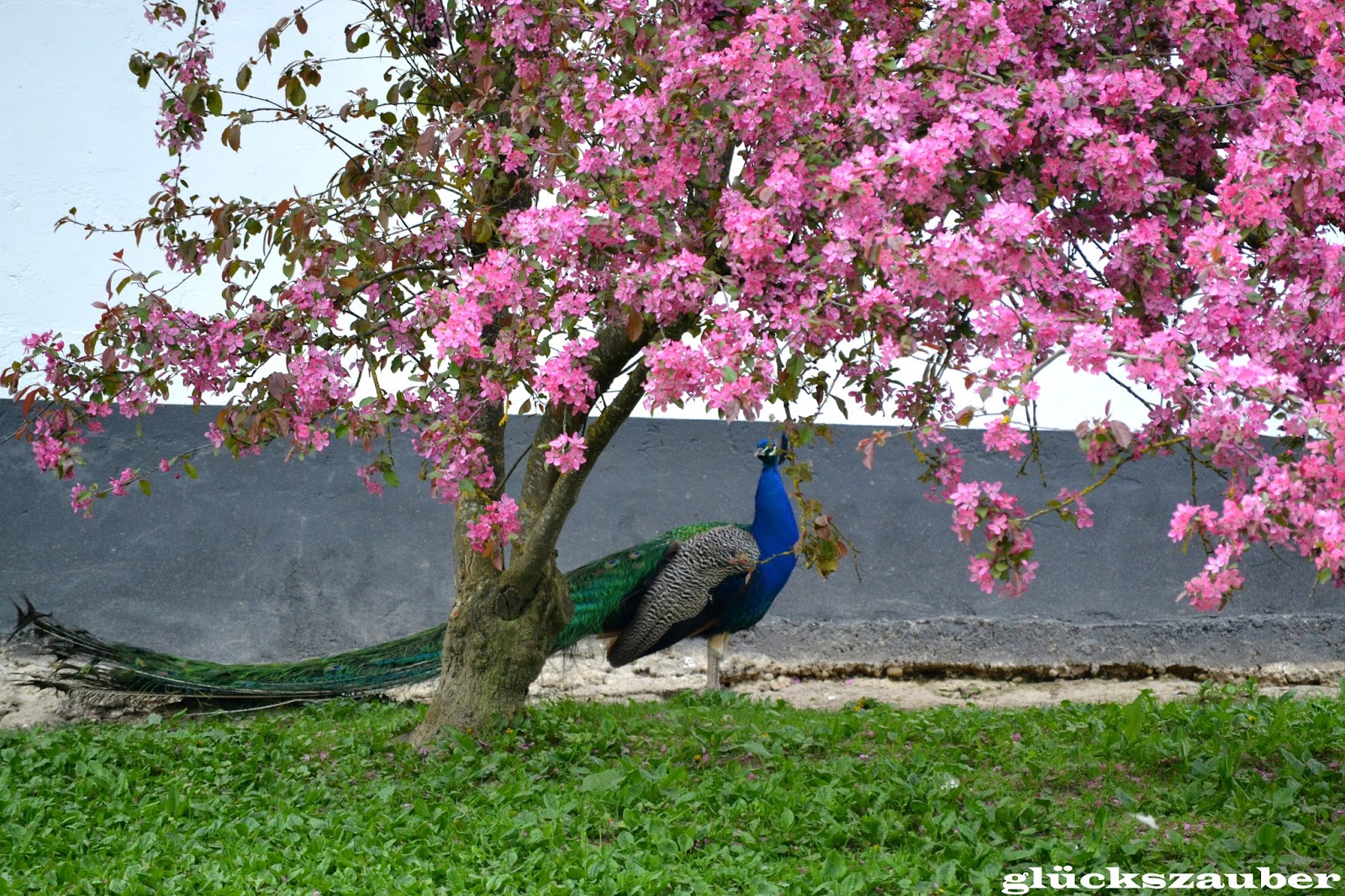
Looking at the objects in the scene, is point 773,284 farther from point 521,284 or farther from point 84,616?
point 84,616

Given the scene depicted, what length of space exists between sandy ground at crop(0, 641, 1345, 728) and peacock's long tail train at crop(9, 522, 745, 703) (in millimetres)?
228

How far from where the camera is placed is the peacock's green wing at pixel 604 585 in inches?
217

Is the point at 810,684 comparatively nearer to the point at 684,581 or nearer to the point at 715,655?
the point at 715,655

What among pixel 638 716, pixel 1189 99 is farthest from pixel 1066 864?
pixel 638 716

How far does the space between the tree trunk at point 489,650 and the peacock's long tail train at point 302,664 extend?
0.88 m

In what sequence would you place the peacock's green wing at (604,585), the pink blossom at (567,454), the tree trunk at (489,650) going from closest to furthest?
1. the pink blossom at (567,454)
2. the tree trunk at (489,650)
3. the peacock's green wing at (604,585)

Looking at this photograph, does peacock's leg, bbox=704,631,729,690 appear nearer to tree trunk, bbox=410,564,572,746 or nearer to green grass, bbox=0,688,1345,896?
green grass, bbox=0,688,1345,896

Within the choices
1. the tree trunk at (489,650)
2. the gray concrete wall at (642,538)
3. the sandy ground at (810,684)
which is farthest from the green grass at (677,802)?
the gray concrete wall at (642,538)

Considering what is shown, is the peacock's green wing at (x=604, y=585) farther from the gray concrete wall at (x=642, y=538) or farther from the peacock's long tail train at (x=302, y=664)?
the gray concrete wall at (x=642, y=538)

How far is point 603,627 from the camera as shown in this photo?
A: 18.3ft

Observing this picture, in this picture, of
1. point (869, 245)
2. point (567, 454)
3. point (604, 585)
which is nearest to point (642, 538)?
point (604, 585)

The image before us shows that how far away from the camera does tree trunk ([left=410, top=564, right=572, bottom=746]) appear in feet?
14.5

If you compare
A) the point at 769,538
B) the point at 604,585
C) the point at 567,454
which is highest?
the point at 567,454

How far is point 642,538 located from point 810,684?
3.59 feet
